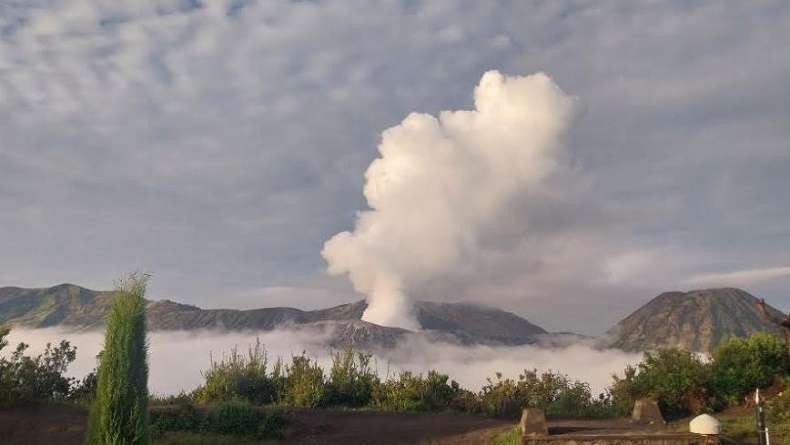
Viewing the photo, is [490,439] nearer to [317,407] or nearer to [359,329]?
[317,407]

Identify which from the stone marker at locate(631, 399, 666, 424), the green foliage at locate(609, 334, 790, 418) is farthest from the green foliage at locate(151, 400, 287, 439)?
the green foliage at locate(609, 334, 790, 418)

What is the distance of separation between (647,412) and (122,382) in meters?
12.8

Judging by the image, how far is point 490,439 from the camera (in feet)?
57.8

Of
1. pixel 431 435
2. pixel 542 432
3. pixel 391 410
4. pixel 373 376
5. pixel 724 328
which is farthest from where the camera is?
pixel 724 328

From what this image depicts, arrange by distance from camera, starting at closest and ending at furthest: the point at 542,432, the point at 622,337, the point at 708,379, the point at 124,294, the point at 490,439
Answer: the point at 124,294
the point at 542,432
the point at 490,439
the point at 708,379
the point at 622,337

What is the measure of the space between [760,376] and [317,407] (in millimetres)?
13121

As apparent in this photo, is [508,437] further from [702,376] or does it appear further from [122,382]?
[122,382]

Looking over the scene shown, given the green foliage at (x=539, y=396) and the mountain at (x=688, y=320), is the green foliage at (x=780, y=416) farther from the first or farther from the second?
the mountain at (x=688, y=320)

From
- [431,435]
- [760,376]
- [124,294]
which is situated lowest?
[431,435]

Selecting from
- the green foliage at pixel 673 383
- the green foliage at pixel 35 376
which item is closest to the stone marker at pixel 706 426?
the green foliage at pixel 673 383

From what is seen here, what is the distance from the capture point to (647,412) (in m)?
19.1

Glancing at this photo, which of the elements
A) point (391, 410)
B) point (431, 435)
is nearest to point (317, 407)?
point (391, 410)

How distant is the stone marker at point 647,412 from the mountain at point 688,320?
113170mm

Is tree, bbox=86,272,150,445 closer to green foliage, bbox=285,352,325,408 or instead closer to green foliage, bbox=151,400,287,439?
green foliage, bbox=151,400,287,439
